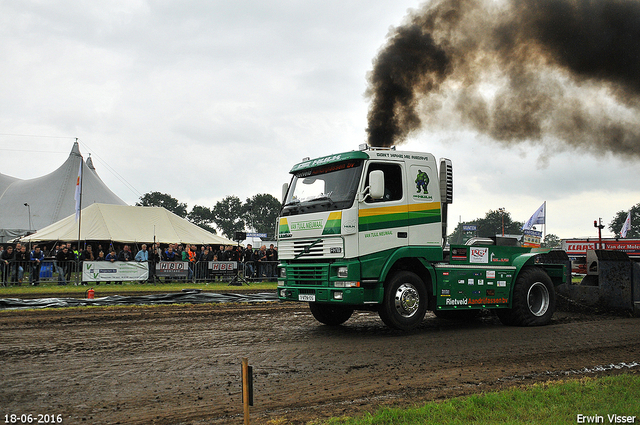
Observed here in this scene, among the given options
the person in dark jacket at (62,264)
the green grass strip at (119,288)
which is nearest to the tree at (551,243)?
the green grass strip at (119,288)

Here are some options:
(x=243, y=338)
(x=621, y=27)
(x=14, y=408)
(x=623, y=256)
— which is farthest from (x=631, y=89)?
(x=14, y=408)

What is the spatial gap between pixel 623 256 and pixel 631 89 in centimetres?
545

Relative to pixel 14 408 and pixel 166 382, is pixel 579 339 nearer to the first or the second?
pixel 166 382

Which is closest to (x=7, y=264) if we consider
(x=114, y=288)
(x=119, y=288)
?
(x=114, y=288)

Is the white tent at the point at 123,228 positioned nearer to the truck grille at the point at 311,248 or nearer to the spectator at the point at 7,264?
the spectator at the point at 7,264

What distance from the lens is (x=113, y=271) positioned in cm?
2078

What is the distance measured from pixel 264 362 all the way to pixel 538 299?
6653mm

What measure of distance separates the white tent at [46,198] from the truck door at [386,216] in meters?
37.3

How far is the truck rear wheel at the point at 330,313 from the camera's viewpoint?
1023cm

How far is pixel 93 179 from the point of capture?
143 feet

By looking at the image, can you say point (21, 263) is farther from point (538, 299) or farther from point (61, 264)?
point (538, 299)

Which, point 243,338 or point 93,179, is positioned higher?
point 93,179

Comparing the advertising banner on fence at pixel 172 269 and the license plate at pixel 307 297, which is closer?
the license plate at pixel 307 297

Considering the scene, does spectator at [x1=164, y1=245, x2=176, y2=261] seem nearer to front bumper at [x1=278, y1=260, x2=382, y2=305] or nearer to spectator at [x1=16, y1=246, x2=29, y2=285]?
spectator at [x1=16, y1=246, x2=29, y2=285]
